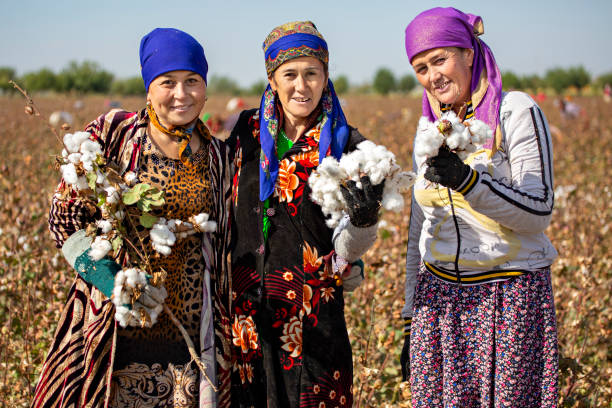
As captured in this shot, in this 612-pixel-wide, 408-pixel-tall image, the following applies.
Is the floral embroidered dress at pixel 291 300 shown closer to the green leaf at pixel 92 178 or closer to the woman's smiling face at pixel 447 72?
the woman's smiling face at pixel 447 72

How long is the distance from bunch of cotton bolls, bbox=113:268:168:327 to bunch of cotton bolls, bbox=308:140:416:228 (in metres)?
0.60

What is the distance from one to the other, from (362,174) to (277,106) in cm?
55

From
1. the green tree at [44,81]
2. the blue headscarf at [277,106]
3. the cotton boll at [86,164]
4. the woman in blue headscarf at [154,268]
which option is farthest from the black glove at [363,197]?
the green tree at [44,81]

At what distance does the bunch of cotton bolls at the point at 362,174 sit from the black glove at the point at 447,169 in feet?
0.32

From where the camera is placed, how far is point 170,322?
6.24 feet

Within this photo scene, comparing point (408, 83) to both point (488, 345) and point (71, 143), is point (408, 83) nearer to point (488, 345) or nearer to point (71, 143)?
point (488, 345)

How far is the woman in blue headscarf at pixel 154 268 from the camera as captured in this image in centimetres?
181

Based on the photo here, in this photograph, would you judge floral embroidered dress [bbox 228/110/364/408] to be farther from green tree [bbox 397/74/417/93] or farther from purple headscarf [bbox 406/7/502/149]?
green tree [bbox 397/74/417/93]

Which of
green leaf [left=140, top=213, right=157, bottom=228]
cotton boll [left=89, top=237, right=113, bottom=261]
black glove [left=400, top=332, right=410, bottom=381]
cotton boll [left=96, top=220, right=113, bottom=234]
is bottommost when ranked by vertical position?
black glove [left=400, top=332, right=410, bottom=381]

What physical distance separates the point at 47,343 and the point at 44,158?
5595 millimetres

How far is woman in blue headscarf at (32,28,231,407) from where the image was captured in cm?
181

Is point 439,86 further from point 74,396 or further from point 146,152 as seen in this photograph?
point 74,396

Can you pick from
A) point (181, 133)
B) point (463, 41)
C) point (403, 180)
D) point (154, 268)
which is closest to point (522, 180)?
point (403, 180)

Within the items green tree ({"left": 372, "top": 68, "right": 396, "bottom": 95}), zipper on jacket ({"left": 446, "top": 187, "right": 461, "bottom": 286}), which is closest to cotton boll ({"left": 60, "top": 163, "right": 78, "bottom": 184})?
zipper on jacket ({"left": 446, "top": 187, "right": 461, "bottom": 286})
